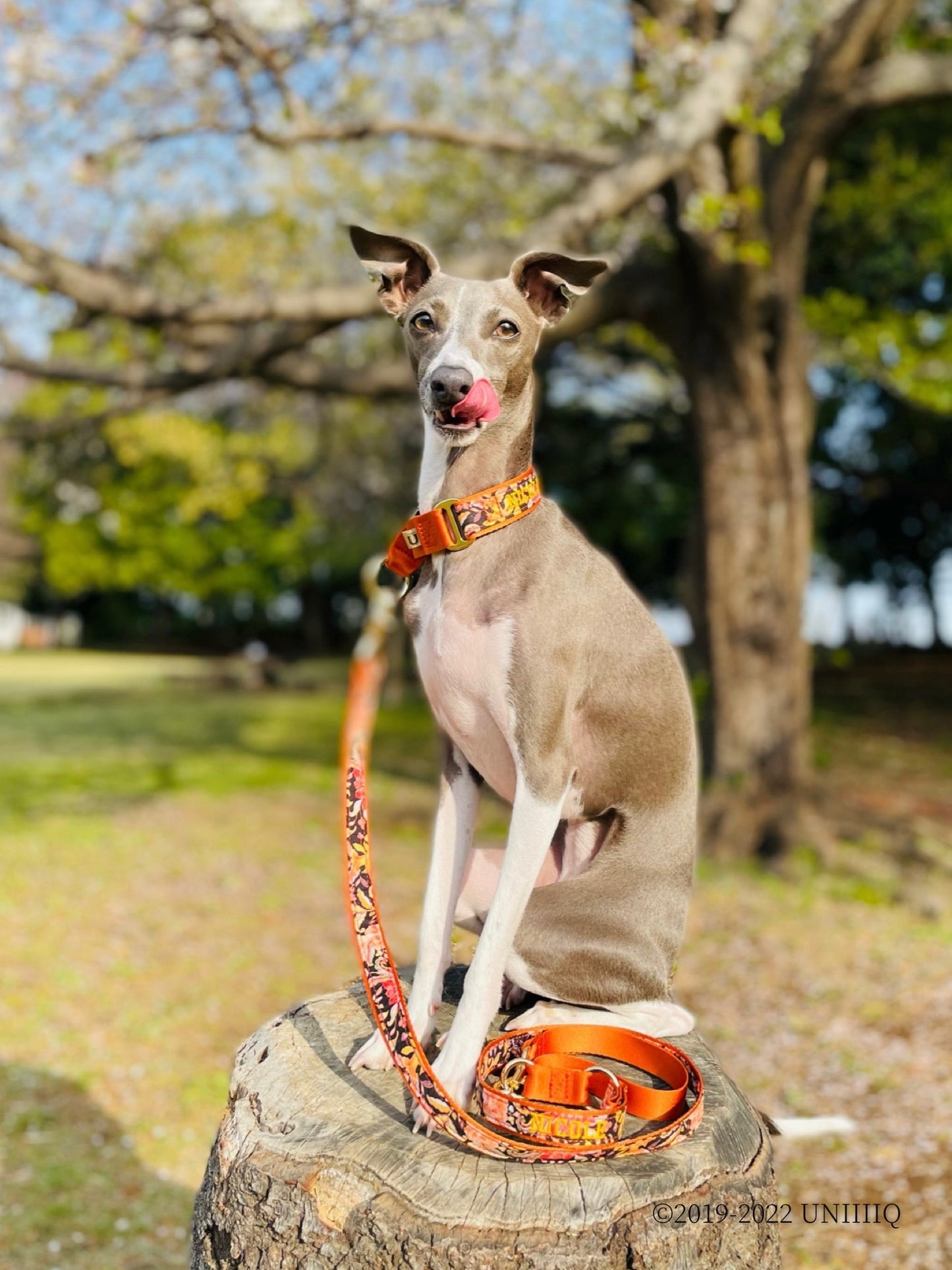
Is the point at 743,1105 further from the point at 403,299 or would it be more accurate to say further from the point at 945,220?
the point at 945,220

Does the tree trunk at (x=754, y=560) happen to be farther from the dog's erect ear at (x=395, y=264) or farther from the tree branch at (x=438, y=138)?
the dog's erect ear at (x=395, y=264)

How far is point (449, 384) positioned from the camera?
2443 millimetres

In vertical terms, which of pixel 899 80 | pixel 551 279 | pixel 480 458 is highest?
pixel 899 80

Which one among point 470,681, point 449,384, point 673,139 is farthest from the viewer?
point 673,139

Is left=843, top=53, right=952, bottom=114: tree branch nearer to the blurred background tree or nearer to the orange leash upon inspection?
the blurred background tree

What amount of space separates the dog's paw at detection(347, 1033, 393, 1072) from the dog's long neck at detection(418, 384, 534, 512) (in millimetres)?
1396

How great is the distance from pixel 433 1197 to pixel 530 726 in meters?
1.05

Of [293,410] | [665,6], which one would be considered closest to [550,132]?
[665,6]

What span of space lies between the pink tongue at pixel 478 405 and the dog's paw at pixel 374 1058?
157cm

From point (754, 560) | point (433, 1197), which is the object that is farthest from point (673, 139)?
point (433, 1197)

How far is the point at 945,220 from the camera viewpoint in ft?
37.7

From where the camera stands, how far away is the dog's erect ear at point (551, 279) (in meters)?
2.74

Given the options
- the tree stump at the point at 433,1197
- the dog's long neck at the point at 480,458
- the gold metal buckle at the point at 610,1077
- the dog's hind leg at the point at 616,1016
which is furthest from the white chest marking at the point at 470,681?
the tree stump at the point at 433,1197

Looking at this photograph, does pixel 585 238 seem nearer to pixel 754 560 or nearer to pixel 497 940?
pixel 754 560
